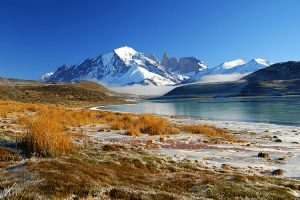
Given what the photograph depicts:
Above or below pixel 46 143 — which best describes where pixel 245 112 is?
below

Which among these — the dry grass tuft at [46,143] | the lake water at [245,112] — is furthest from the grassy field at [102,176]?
the lake water at [245,112]

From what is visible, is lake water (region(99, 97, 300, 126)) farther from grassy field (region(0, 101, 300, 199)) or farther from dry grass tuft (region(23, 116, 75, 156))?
dry grass tuft (region(23, 116, 75, 156))

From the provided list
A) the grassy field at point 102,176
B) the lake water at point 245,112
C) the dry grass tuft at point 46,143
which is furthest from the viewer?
the lake water at point 245,112

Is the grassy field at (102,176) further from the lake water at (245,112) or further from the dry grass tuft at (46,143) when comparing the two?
the lake water at (245,112)

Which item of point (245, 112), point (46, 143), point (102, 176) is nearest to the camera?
point (102, 176)

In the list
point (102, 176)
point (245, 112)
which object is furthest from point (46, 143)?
point (245, 112)

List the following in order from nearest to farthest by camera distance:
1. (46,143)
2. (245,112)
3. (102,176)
Answer: 1. (102,176)
2. (46,143)
3. (245,112)

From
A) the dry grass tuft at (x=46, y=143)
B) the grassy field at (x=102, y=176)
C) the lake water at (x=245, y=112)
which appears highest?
the dry grass tuft at (x=46, y=143)

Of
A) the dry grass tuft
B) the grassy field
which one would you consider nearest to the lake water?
the grassy field

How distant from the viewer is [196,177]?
1320 centimetres

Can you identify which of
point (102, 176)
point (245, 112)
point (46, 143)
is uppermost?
point (46, 143)

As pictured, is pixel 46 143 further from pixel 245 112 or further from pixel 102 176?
pixel 245 112

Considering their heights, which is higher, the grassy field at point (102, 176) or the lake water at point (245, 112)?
the grassy field at point (102, 176)

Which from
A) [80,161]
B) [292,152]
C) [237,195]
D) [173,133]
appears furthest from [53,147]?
[173,133]
